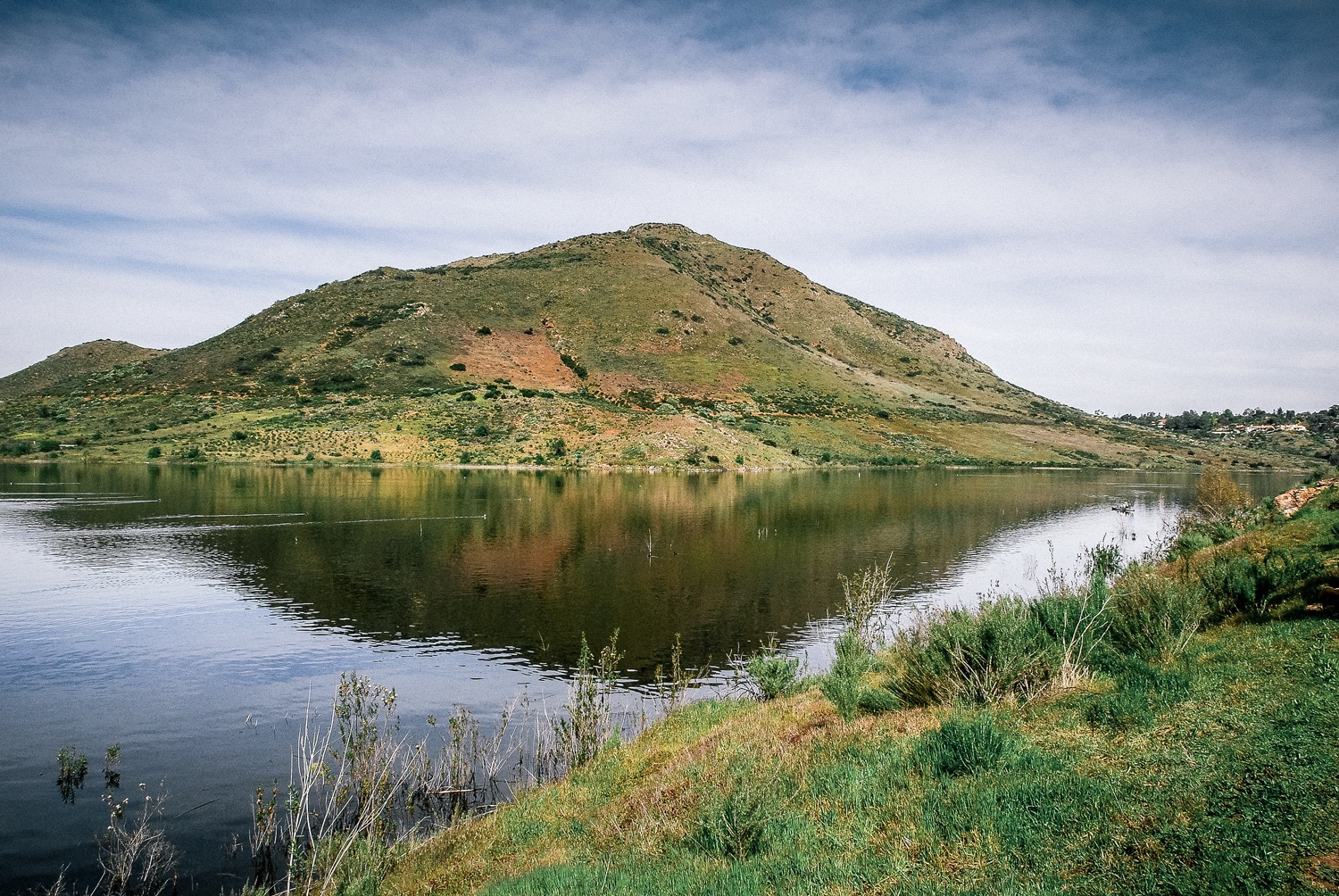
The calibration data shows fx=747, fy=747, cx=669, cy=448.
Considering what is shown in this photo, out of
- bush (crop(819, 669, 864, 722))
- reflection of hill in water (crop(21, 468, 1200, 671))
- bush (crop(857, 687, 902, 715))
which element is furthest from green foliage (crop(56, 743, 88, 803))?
bush (crop(857, 687, 902, 715))

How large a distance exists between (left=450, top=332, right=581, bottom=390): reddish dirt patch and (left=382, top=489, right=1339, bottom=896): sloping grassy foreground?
311 feet

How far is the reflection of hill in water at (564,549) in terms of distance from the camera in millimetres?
20562

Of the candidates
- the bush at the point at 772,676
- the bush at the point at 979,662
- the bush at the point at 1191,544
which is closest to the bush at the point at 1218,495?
the bush at the point at 1191,544

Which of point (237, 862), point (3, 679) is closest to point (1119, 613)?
point (237, 862)

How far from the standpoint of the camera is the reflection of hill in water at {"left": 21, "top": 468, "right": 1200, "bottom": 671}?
20562 millimetres

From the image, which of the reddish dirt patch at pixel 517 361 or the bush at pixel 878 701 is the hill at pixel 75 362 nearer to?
the reddish dirt patch at pixel 517 361

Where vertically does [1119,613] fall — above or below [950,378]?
below

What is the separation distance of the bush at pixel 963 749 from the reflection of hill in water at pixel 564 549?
10366 millimetres

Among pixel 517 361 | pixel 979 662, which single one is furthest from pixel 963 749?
pixel 517 361

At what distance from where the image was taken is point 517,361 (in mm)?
110188

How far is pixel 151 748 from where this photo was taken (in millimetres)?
12180

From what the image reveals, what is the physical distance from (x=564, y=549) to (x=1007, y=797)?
26.2 m

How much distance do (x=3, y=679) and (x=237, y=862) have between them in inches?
413

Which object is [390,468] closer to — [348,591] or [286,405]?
[286,405]
